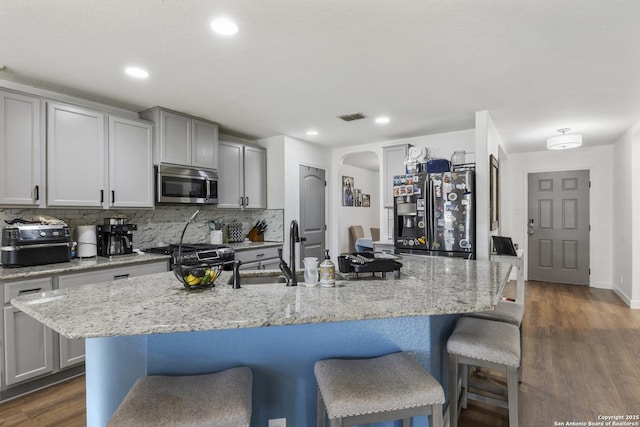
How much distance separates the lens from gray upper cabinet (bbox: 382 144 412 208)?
480 centimetres

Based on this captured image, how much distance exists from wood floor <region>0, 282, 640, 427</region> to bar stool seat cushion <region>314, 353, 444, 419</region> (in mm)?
1168

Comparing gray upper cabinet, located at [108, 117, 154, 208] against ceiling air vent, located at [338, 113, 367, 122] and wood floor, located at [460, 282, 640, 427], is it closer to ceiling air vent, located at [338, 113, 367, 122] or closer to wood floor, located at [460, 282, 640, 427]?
ceiling air vent, located at [338, 113, 367, 122]

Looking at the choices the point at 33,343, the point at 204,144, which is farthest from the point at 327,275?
the point at 204,144

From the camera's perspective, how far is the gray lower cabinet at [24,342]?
2.32 m

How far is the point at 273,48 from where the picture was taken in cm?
226

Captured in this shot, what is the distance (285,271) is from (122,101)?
2684 millimetres

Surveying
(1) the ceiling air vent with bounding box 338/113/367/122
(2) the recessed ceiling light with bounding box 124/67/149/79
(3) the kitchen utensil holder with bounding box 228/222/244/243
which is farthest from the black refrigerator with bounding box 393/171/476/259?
(2) the recessed ceiling light with bounding box 124/67/149/79

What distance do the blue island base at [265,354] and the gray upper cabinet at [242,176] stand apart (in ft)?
9.33

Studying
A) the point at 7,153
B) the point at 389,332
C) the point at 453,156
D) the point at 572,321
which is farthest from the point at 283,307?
the point at 572,321

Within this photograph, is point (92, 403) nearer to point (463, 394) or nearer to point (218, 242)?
point (463, 394)

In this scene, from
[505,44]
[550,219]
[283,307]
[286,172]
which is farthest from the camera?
[550,219]

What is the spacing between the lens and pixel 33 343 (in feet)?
8.00

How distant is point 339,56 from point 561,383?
2.88 meters

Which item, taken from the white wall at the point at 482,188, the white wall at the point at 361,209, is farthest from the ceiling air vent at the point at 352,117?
the white wall at the point at 361,209
